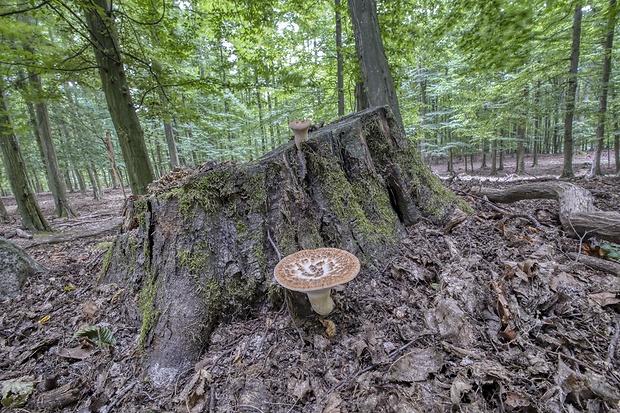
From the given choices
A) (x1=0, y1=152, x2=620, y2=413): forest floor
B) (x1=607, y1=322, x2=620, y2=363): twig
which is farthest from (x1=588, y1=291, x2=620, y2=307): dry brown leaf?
(x1=607, y1=322, x2=620, y2=363): twig

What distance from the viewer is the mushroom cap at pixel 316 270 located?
1.67m

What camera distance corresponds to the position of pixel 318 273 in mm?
1836

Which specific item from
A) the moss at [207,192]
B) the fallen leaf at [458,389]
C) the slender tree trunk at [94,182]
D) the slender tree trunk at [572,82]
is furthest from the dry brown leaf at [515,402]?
the slender tree trunk at [94,182]

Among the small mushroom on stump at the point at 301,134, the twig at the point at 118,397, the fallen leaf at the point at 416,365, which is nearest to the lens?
the fallen leaf at the point at 416,365

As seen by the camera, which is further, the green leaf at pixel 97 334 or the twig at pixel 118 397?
the green leaf at pixel 97 334

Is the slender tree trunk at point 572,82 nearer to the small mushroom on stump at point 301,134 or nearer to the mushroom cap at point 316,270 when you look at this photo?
the small mushroom on stump at point 301,134

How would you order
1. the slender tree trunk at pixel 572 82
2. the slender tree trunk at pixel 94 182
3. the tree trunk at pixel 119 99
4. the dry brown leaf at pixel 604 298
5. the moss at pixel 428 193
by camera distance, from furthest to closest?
1. the slender tree trunk at pixel 94 182
2. the slender tree trunk at pixel 572 82
3. the tree trunk at pixel 119 99
4. the moss at pixel 428 193
5. the dry brown leaf at pixel 604 298

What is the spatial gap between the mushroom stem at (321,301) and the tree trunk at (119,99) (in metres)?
4.70

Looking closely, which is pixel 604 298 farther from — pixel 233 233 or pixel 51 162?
pixel 51 162

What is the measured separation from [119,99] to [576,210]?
7.26 meters

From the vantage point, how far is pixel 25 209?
22.9 feet

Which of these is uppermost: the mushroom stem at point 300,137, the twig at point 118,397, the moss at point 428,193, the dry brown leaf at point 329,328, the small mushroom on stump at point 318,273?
the mushroom stem at point 300,137

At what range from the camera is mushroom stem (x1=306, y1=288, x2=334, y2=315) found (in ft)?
6.15

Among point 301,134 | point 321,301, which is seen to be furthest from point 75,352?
point 301,134
